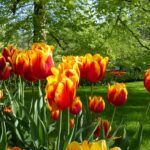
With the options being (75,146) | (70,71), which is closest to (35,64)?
(70,71)

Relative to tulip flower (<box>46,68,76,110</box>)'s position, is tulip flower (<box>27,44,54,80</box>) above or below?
above

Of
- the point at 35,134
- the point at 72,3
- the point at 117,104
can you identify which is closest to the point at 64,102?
the point at 35,134

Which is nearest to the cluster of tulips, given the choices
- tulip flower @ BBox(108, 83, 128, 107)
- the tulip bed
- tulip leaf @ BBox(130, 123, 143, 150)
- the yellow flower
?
the tulip bed

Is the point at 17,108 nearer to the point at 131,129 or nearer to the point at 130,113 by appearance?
the point at 131,129

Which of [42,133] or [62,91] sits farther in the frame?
[42,133]

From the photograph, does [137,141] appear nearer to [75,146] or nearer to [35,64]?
[35,64]

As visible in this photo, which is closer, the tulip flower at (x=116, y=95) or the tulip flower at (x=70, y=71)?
the tulip flower at (x=70, y=71)

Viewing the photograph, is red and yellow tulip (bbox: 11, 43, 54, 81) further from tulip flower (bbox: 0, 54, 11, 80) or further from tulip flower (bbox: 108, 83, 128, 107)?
tulip flower (bbox: 108, 83, 128, 107)

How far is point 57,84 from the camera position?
76.3 inches

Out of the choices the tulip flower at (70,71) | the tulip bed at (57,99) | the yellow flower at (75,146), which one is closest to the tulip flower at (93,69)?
the tulip bed at (57,99)

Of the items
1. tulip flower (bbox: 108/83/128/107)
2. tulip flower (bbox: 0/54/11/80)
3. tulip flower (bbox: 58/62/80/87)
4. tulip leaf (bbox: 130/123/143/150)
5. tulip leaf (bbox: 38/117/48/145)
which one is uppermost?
tulip flower (bbox: 58/62/80/87)

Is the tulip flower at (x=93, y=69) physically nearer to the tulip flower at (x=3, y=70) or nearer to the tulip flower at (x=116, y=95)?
the tulip flower at (x=116, y=95)

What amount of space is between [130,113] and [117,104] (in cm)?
683

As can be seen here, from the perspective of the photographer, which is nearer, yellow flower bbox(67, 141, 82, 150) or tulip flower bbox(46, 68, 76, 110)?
yellow flower bbox(67, 141, 82, 150)
